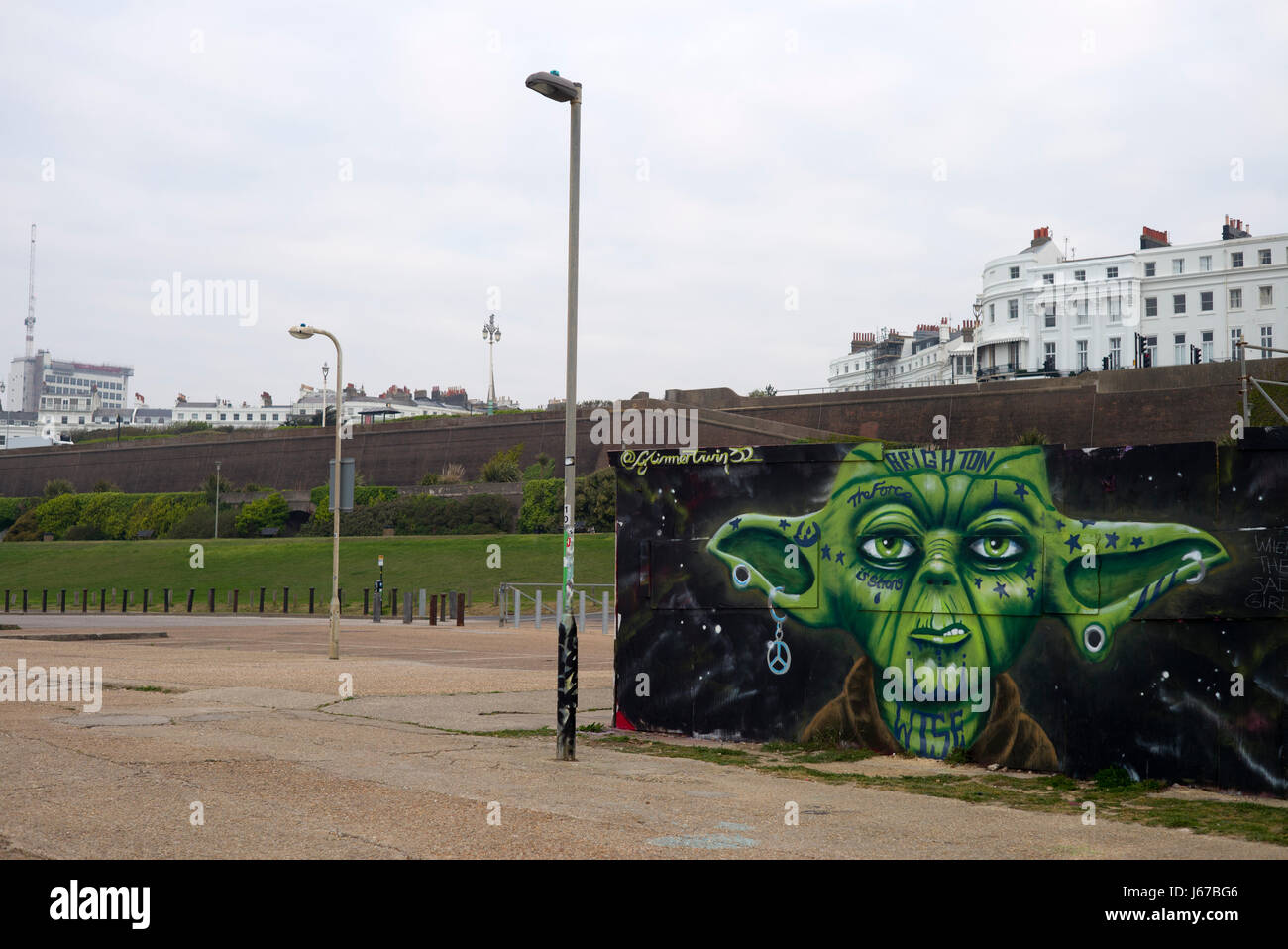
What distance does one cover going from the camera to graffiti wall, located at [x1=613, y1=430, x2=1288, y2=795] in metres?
9.48

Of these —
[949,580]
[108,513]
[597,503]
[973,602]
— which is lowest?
[973,602]

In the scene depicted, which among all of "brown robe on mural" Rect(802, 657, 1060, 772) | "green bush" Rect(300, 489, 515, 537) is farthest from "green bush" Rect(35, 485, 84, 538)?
"brown robe on mural" Rect(802, 657, 1060, 772)

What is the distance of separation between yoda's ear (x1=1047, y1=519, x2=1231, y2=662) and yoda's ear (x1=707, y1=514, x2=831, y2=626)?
238cm

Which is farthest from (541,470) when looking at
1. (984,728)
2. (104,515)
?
(984,728)

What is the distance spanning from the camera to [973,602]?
424 inches

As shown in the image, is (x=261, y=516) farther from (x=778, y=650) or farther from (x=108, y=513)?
(x=778, y=650)

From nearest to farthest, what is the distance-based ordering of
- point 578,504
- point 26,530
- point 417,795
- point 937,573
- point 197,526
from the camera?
point 417,795 < point 937,573 < point 578,504 < point 197,526 < point 26,530

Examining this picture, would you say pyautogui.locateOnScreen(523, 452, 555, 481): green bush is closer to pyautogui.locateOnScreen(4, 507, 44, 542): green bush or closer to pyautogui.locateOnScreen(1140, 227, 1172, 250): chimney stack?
pyautogui.locateOnScreen(4, 507, 44, 542): green bush

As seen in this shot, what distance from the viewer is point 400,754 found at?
1090 cm

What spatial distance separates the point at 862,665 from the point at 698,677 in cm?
190

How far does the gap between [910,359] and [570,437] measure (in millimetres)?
134327

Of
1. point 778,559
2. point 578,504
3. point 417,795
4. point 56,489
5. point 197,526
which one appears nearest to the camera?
point 417,795
